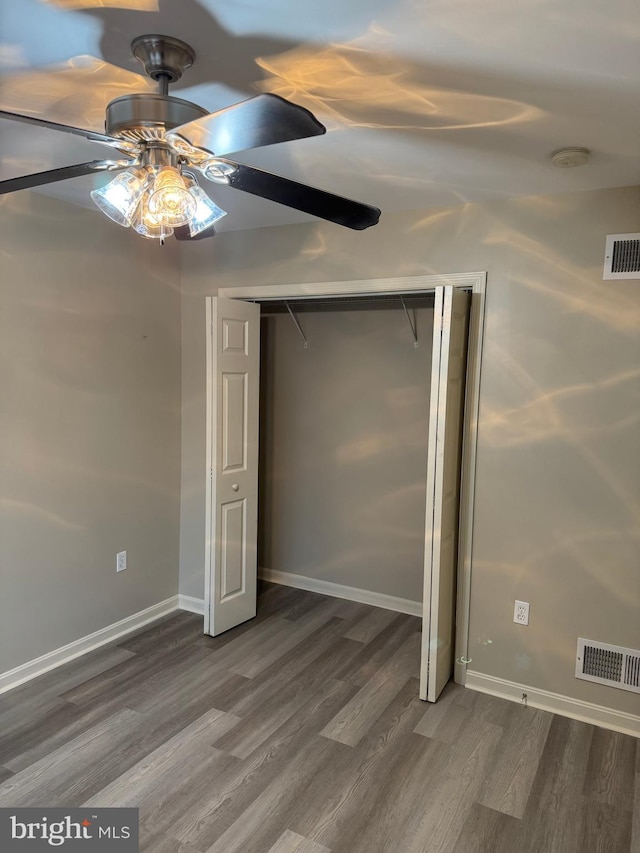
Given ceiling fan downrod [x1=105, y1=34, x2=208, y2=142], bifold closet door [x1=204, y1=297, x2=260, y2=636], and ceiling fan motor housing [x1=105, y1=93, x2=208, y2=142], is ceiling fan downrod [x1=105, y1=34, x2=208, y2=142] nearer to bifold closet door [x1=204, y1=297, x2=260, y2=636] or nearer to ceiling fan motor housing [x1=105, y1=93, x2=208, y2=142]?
ceiling fan motor housing [x1=105, y1=93, x2=208, y2=142]

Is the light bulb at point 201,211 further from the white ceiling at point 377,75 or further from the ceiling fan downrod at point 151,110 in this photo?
the white ceiling at point 377,75

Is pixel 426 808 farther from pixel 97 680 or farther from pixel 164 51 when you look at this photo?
pixel 164 51

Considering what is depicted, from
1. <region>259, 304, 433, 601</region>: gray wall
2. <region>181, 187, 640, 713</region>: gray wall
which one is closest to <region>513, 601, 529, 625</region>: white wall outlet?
<region>181, 187, 640, 713</region>: gray wall

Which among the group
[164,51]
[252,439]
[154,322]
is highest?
[164,51]

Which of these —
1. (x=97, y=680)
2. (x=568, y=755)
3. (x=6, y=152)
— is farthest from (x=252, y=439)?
(x=568, y=755)

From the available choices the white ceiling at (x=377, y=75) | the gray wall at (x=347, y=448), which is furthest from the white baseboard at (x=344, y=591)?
the white ceiling at (x=377, y=75)

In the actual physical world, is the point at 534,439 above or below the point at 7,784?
above

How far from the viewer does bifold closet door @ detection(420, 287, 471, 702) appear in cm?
278

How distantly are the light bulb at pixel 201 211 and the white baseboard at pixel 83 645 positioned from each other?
245 centimetres

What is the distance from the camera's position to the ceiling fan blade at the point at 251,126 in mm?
1086

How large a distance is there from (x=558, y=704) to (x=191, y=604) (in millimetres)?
2262

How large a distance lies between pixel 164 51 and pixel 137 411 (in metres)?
2.32

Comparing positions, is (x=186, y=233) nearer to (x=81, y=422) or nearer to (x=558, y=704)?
(x=81, y=422)

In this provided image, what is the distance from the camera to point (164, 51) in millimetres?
1558
